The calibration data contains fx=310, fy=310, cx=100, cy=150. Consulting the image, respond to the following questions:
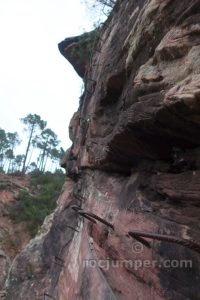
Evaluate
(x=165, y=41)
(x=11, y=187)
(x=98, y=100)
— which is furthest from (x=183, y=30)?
(x=11, y=187)

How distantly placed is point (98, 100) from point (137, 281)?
4204 millimetres

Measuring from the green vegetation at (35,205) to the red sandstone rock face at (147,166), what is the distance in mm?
16820

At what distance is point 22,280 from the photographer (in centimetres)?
1028

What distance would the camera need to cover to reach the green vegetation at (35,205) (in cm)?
2328

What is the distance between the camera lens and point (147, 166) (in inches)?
187

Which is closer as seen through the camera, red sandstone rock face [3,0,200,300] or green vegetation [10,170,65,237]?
red sandstone rock face [3,0,200,300]

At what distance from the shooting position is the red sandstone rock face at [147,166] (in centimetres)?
330

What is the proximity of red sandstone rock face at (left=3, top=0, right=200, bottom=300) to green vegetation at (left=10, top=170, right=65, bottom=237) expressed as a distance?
16.8 meters

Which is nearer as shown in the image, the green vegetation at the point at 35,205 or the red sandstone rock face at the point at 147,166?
the red sandstone rock face at the point at 147,166

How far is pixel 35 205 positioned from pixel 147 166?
71.0 feet

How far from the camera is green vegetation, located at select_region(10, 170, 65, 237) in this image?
23.3 m

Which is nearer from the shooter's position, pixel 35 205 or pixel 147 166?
pixel 147 166

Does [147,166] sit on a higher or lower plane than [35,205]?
higher

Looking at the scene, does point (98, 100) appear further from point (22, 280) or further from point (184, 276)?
point (22, 280)
